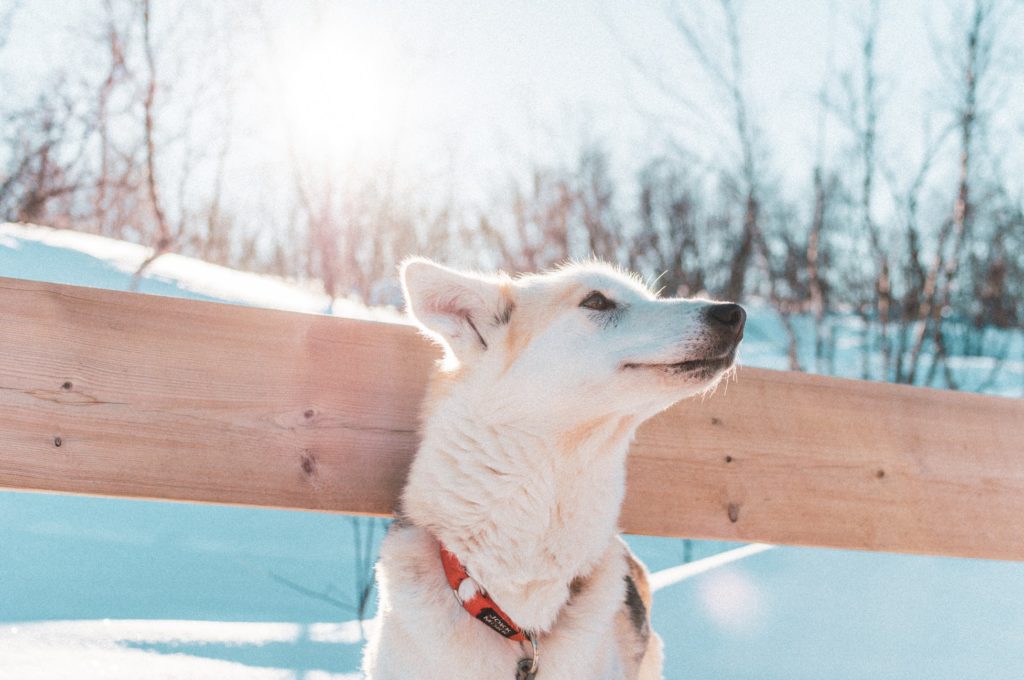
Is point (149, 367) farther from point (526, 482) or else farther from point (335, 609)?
point (335, 609)

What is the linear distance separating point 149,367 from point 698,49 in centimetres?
557

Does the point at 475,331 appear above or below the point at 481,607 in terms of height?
above

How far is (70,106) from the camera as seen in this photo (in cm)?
712

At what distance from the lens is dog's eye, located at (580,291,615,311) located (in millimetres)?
2203

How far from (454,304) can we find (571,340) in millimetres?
329

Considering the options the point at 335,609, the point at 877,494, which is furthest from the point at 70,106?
the point at 877,494

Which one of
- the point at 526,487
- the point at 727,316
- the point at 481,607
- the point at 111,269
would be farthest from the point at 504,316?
the point at 111,269

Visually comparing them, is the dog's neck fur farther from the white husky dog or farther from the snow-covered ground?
the snow-covered ground

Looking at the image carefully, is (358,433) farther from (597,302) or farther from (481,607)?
(597,302)

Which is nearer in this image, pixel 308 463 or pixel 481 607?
pixel 481 607

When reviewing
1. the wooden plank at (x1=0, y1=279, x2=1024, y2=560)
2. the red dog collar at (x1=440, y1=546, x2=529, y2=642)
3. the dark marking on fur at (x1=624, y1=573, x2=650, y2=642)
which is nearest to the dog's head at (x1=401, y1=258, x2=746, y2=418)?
the wooden plank at (x1=0, y1=279, x2=1024, y2=560)

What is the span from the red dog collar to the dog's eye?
75cm

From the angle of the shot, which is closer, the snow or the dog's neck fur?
the dog's neck fur

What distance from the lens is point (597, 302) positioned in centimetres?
221
